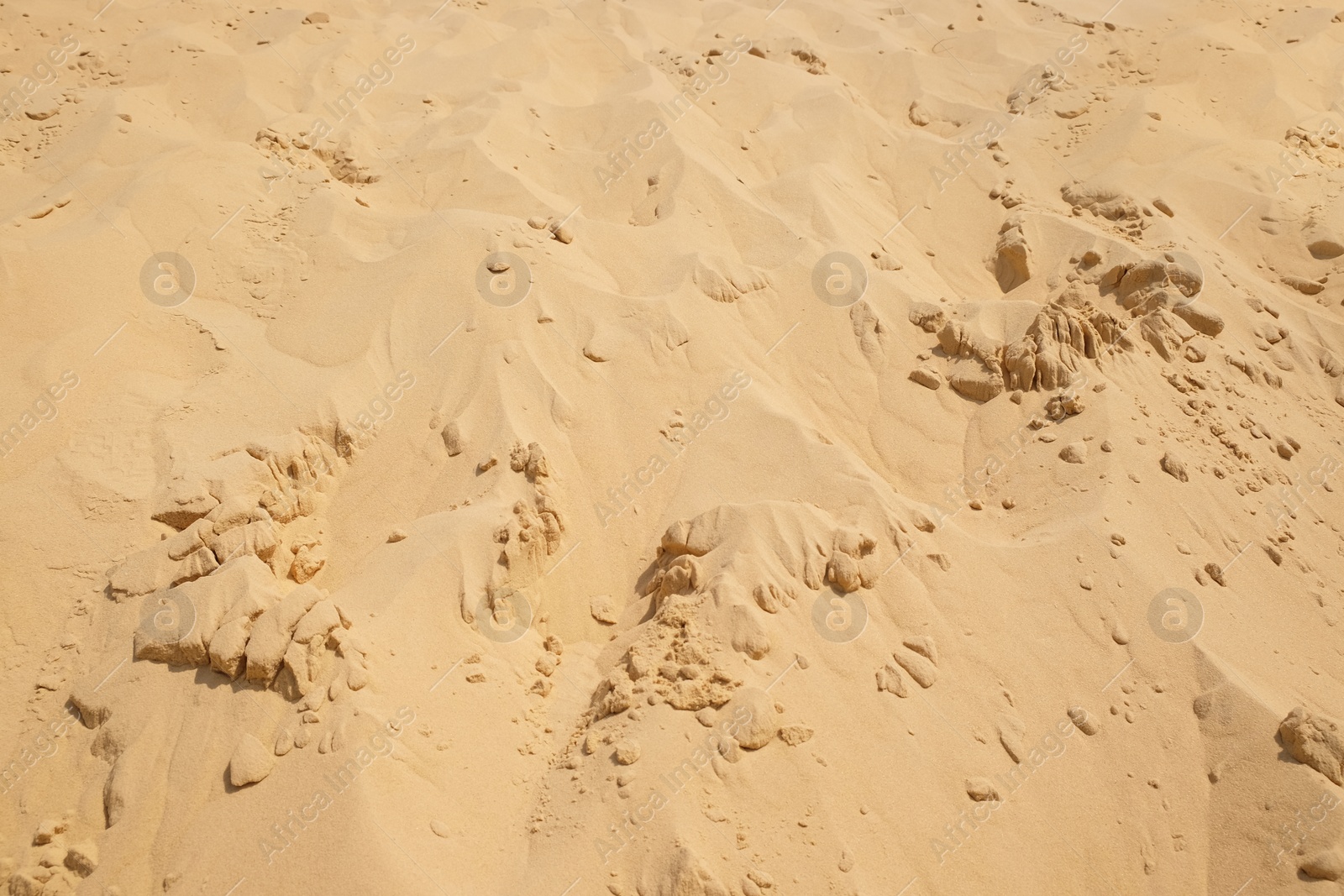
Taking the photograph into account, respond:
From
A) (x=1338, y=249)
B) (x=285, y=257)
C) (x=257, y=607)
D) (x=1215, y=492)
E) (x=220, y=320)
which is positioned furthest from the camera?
(x=1338, y=249)

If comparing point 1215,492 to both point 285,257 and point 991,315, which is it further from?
point 285,257

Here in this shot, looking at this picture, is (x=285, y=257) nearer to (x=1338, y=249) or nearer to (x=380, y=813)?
(x=380, y=813)

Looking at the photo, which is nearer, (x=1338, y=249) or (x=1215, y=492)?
(x=1215, y=492)

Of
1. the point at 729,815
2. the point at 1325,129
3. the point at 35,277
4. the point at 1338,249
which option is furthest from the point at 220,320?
the point at 1325,129

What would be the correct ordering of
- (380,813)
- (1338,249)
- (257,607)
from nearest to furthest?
(380,813)
(257,607)
(1338,249)

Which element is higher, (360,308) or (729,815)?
(360,308)

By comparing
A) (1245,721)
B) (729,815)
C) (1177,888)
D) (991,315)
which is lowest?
(1177,888)
